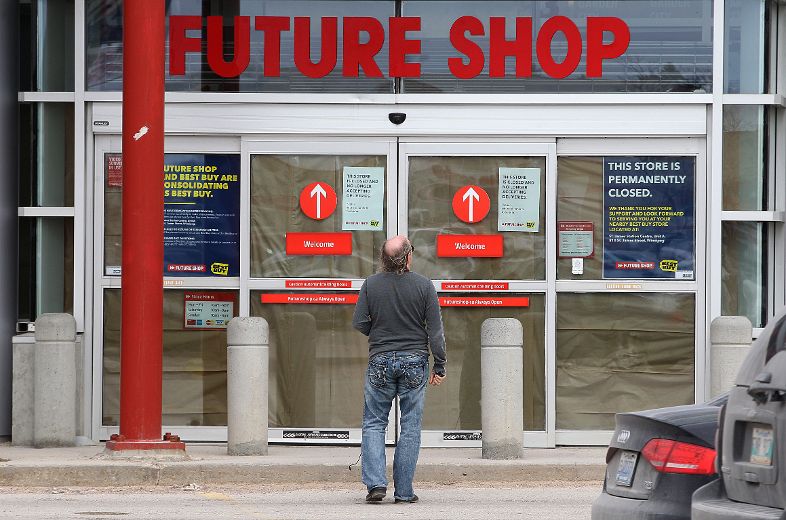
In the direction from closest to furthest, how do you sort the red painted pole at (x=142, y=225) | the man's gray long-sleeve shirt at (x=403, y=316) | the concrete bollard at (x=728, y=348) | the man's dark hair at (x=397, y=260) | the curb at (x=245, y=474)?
the man's gray long-sleeve shirt at (x=403, y=316), the man's dark hair at (x=397, y=260), the curb at (x=245, y=474), the red painted pole at (x=142, y=225), the concrete bollard at (x=728, y=348)

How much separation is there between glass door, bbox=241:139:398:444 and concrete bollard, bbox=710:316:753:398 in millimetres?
3045

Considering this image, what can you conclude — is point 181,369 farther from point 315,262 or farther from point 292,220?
point 292,220

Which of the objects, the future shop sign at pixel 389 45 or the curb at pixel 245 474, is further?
the future shop sign at pixel 389 45

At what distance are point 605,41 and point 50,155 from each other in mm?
5336

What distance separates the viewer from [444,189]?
13172 millimetres

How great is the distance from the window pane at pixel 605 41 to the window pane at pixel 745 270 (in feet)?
4.68

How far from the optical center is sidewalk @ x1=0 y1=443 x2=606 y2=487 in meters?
11.2

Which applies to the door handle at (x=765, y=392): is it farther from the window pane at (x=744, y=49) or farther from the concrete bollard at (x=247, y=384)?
the window pane at (x=744, y=49)

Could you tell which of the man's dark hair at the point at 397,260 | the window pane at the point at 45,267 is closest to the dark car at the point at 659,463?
the man's dark hair at the point at 397,260

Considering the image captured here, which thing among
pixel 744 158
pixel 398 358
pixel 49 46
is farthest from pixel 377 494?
pixel 49 46

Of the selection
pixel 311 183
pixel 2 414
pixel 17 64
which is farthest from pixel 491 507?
pixel 17 64

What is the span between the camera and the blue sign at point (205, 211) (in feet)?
43.5

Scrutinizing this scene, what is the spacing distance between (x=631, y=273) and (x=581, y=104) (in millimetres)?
1641

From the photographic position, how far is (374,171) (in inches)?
518
